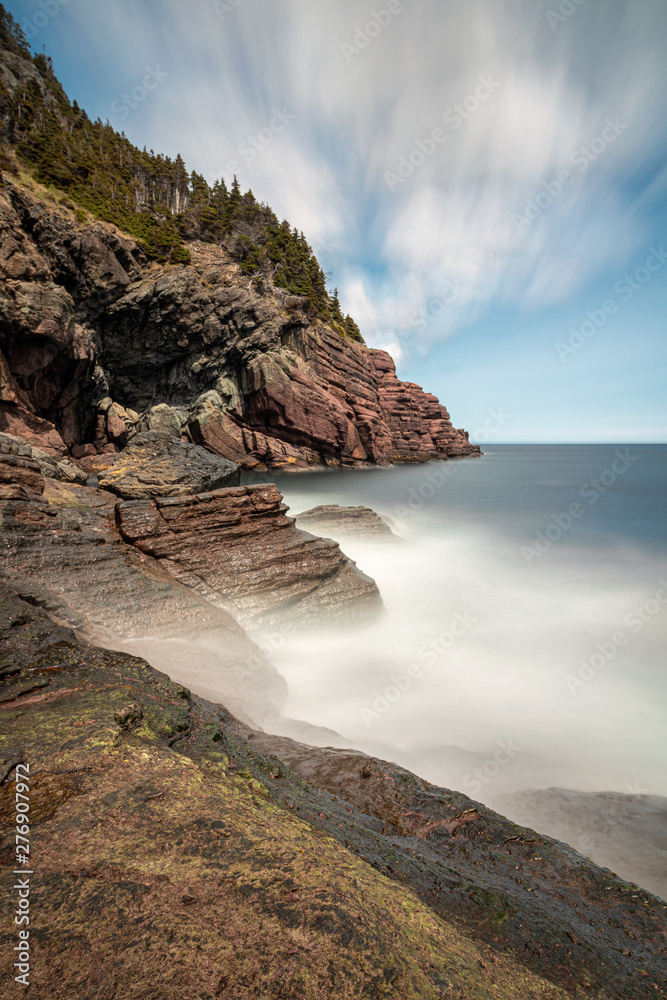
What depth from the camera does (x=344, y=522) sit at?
722 inches

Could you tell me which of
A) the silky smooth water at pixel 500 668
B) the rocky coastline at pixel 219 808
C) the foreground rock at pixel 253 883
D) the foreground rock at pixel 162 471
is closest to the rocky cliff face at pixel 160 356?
the foreground rock at pixel 162 471

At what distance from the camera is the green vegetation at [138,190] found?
38438 millimetres

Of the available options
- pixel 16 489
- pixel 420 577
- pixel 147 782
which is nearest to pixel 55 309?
pixel 16 489

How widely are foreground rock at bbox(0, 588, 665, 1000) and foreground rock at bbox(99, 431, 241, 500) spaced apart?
360 inches

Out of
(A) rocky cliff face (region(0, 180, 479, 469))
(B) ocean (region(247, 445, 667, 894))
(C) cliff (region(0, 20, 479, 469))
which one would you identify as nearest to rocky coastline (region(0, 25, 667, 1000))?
(B) ocean (region(247, 445, 667, 894))

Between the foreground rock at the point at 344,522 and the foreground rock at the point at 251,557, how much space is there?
21.2ft

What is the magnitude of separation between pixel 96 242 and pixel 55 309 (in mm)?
12145

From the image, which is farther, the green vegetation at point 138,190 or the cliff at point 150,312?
the green vegetation at point 138,190

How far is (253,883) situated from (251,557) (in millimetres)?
8718

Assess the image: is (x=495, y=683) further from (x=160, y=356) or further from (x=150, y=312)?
(x=160, y=356)

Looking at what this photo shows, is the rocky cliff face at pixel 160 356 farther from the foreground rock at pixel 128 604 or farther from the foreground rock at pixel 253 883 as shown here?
the foreground rock at pixel 253 883

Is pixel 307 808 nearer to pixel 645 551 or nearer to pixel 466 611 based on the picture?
pixel 466 611

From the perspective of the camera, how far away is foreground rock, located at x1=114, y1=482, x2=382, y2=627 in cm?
949

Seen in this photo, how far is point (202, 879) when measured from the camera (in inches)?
68.9
